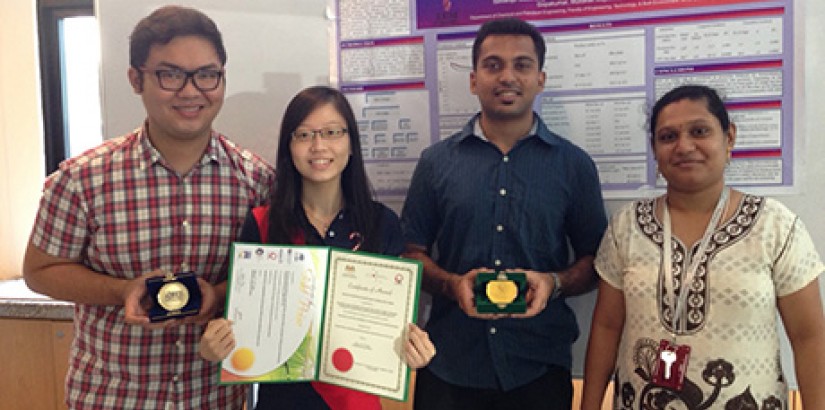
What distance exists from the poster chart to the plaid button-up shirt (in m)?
0.73

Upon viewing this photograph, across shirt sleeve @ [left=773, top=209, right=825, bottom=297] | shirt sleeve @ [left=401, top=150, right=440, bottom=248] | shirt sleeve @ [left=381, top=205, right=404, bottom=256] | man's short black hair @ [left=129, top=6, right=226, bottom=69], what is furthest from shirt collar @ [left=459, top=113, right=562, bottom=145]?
man's short black hair @ [left=129, top=6, right=226, bottom=69]

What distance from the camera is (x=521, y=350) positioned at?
177 cm

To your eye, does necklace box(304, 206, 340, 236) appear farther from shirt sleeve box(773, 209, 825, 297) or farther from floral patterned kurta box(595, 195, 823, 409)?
shirt sleeve box(773, 209, 825, 297)

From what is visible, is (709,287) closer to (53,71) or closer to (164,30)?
(164,30)

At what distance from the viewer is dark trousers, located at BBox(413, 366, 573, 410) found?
5.80 ft

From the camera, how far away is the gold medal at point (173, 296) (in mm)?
1452

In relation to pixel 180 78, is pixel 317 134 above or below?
below

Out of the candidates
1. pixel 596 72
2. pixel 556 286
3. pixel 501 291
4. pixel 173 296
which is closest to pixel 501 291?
pixel 501 291

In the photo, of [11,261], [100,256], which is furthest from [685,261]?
[11,261]

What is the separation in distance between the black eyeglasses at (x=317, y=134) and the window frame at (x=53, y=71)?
214 centimetres

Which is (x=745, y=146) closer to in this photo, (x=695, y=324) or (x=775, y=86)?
(x=775, y=86)

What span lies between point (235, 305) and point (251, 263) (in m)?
0.10

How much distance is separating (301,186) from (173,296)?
0.41m

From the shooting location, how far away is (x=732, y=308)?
1.48m
